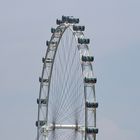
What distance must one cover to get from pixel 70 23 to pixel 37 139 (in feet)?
50.2

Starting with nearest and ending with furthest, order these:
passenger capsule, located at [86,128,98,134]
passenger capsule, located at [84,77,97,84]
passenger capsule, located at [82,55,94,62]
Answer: passenger capsule, located at [86,128,98,134], passenger capsule, located at [84,77,97,84], passenger capsule, located at [82,55,94,62]

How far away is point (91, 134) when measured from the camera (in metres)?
142

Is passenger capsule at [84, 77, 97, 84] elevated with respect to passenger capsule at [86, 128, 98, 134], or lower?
elevated

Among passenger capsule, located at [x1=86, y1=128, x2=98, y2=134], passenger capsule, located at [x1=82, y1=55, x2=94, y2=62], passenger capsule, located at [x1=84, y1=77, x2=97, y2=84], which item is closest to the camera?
A: passenger capsule, located at [x1=86, y1=128, x2=98, y2=134]

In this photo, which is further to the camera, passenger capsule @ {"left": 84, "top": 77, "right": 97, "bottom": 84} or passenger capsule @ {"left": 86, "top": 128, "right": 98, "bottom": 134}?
Result: passenger capsule @ {"left": 84, "top": 77, "right": 97, "bottom": 84}

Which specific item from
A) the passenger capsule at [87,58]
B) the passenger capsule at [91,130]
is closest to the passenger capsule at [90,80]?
the passenger capsule at [87,58]

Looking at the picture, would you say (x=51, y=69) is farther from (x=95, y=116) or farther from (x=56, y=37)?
(x=95, y=116)

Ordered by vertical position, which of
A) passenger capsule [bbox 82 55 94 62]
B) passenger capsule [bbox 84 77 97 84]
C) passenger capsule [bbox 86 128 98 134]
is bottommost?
passenger capsule [bbox 86 128 98 134]

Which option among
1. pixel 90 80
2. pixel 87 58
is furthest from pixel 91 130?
pixel 87 58

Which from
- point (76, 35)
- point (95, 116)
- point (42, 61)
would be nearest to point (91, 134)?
point (95, 116)

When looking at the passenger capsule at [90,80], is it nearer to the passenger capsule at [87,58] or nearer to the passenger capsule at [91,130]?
the passenger capsule at [87,58]

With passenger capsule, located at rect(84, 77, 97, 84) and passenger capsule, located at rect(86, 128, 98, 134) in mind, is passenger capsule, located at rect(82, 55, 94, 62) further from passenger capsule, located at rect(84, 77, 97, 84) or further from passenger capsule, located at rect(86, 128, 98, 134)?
passenger capsule, located at rect(86, 128, 98, 134)

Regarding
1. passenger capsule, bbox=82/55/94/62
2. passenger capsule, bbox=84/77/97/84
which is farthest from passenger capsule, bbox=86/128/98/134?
passenger capsule, bbox=82/55/94/62

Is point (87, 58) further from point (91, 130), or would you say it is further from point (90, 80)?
point (91, 130)
